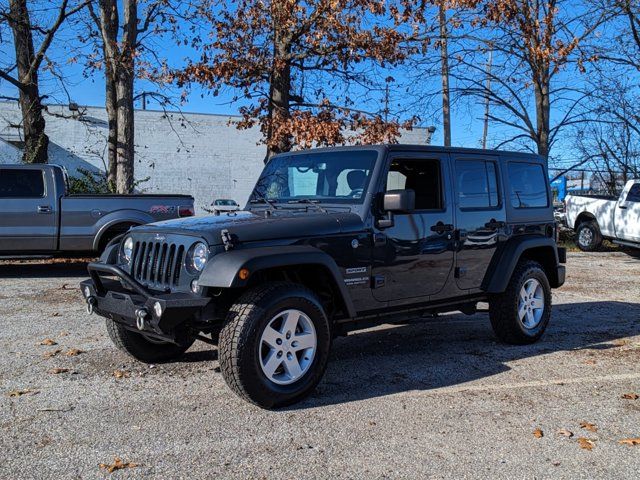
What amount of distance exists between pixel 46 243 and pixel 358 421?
810cm

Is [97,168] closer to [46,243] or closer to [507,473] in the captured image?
[46,243]

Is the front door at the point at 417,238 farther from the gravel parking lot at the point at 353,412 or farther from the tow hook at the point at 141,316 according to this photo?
the tow hook at the point at 141,316

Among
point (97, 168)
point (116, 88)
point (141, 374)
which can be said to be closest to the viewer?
point (141, 374)

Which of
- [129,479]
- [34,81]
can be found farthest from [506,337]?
[34,81]

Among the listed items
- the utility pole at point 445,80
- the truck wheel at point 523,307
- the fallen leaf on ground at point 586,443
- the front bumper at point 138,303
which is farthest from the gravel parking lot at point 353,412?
the utility pole at point 445,80

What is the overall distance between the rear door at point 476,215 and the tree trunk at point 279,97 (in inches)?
363

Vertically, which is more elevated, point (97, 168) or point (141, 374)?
point (97, 168)

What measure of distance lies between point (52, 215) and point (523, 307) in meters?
7.80

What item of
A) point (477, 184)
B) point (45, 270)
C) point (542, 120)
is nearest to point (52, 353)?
point (477, 184)

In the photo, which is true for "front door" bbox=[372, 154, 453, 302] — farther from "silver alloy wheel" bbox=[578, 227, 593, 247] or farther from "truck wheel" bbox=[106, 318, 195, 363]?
"silver alloy wheel" bbox=[578, 227, 593, 247]

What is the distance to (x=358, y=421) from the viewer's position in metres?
4.27

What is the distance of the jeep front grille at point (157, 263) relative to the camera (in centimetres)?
454

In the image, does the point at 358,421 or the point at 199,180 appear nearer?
the point at 358,421

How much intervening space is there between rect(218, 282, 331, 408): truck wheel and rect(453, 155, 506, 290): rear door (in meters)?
1.82
